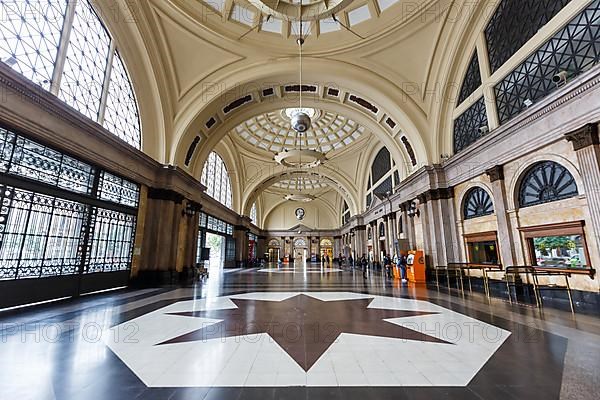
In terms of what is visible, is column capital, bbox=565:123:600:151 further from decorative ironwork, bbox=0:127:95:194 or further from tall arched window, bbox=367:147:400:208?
decorative ironwork, bbox=0:127:95:194

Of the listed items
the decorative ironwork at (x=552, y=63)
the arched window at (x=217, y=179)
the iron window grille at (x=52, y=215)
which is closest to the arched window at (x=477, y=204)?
the decorative ironwork at (x=552, y=63)

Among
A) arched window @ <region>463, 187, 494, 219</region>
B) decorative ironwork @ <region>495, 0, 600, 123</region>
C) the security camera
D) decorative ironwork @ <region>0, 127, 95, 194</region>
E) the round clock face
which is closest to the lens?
decorative ironwork @ <region>0, 127, 95, 194</region>

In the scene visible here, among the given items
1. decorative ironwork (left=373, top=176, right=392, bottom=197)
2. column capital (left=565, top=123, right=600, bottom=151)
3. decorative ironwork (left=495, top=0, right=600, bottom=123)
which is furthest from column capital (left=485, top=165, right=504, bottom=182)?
decorative ironwork (left=373, top=176, right=392, bottom=197)

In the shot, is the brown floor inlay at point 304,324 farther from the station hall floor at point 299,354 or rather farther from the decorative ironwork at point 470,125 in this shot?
the decorative ironwork at point 470,125

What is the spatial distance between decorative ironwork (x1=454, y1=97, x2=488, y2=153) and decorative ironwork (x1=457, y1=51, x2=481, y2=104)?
23.2 inches

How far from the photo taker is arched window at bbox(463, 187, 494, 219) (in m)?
8.21

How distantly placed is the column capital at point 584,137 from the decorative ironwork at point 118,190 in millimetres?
11889

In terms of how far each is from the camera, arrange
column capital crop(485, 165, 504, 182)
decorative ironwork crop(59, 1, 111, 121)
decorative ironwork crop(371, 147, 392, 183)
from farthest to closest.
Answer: decorative ironwork crop(371, 147, 392, 183) → column capital crop(485, 165, 504, 182) → decorative ironwork crop(59, 1, 111, 121)

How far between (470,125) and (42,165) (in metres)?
12.7

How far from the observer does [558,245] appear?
5977 millimetres

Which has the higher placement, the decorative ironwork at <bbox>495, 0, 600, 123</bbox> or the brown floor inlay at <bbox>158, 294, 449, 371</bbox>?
the decorative ironwork at <bbox>495, 0, 600, 123</bbox>

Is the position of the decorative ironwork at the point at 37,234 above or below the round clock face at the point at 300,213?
below

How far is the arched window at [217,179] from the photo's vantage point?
1633 centimetres

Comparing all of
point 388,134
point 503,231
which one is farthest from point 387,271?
point 388,134
